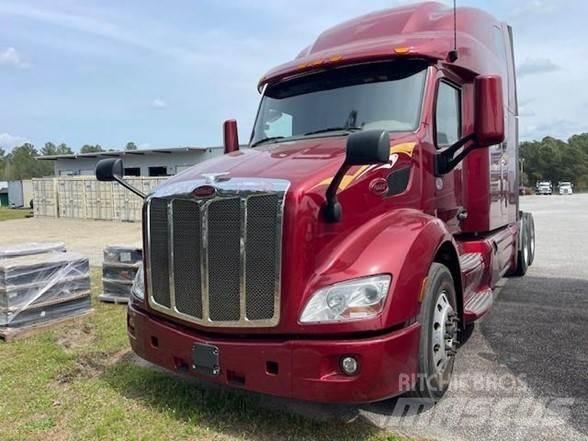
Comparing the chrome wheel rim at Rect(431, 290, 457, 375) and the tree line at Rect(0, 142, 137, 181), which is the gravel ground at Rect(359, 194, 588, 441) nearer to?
the chrome wheel rim at Rect(431, 290, 457, 375)

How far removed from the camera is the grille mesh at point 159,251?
367 centimetres

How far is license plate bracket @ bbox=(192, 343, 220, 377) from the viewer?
330 cm

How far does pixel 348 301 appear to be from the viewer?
10.00 ft

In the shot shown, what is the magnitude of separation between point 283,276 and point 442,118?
2.32 metres

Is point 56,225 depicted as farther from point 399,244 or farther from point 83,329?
point 399,244

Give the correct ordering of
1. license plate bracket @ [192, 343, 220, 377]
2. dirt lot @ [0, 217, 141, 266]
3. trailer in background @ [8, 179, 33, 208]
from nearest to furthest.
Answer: license plate bracket @ [192, 343, 220, 377]
dirt lot @ [0, 217, 141, 266]
trailer in background @ [8, 179, 33, 208]

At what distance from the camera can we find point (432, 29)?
5152 millimetres

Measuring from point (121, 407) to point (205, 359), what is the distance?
1023 millimetres

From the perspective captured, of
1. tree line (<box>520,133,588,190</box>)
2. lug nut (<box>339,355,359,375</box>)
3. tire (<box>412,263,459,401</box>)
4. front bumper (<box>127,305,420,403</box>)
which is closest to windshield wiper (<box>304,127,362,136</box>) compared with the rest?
tire (<box>412,263,459,401</box>)

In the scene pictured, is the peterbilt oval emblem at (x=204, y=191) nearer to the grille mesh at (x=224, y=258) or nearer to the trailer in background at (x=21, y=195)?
the grille mesh at (x=224, y=258)

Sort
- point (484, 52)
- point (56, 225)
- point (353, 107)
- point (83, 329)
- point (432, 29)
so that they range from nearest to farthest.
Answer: point (353, 107) → point (432, 29) → point (484, 52) → point (83, 329) → point (56, 225)

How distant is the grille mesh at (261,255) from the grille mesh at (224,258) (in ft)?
0.27

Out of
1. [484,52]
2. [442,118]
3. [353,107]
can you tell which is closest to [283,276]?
[353,107]

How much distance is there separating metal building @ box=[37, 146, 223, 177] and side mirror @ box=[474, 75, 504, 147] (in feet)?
88.7
